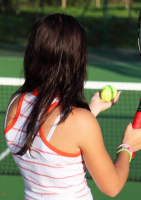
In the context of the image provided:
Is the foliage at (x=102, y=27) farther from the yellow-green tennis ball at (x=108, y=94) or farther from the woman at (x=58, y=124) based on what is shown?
the woman at (x=58, y=124)

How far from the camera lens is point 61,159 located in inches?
66.5

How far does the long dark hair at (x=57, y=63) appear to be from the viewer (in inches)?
66.6

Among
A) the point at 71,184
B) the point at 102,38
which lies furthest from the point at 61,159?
the point at 102,38

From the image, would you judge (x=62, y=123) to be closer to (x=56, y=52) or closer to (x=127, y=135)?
(x=56, y=52)

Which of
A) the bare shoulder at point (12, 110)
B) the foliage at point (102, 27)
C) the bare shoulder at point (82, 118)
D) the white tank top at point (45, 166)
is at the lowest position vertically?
the foliage at point (102, 27)

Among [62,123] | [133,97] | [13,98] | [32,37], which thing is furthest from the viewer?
[133,97]

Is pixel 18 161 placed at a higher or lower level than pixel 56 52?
lower

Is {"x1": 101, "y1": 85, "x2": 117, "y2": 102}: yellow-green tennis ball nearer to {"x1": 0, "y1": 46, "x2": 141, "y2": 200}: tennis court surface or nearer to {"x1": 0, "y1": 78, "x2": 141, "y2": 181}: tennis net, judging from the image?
{"x1": 0, "y1": 46, "x2": 141, "y2": 200}: tennis court surface

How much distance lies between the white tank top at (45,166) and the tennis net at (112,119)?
52.3 inches

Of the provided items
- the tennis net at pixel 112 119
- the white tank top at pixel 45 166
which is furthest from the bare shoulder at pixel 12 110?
the tennis net at pixel 112 119

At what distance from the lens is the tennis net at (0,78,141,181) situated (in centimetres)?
441

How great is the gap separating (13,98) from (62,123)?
33 cm

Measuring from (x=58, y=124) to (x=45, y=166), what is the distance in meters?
0.19

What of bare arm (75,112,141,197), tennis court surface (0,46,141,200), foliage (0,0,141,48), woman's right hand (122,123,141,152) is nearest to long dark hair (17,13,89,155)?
bare arm (75,112,141,197)
